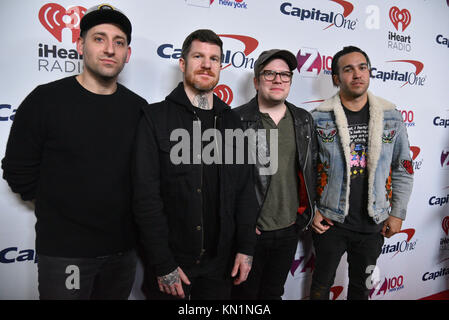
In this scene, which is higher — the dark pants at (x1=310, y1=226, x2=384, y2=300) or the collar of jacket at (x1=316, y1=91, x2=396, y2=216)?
the collar of jacket at (x1=316, y1=91, x2=396, y2=216)

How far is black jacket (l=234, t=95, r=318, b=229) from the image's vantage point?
58.9 inches

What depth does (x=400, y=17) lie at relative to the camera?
2.34 meters

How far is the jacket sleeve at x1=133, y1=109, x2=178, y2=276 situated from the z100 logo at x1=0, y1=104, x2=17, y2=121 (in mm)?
807

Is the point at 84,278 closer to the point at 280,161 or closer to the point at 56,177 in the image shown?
the point at 56,177

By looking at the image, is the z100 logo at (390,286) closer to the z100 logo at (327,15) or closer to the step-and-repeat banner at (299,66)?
the step-and-repeat banner at (299,66)

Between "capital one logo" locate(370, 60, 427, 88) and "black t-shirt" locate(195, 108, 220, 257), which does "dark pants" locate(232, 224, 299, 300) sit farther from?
"capital one logo" locate(370, 60, 427, 88)

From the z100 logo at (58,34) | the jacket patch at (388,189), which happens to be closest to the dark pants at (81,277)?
the z100 logo at (58,34)

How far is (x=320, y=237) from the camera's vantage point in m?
1.72

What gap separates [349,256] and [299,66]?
4.60 ft

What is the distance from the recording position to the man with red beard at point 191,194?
1129 millimetres

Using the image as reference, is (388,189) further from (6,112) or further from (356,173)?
(6,112)

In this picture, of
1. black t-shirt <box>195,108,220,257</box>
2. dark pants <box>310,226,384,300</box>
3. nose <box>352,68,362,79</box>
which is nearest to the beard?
black t-shirt <box>195,108,220,257</box>

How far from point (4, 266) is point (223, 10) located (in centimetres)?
201
